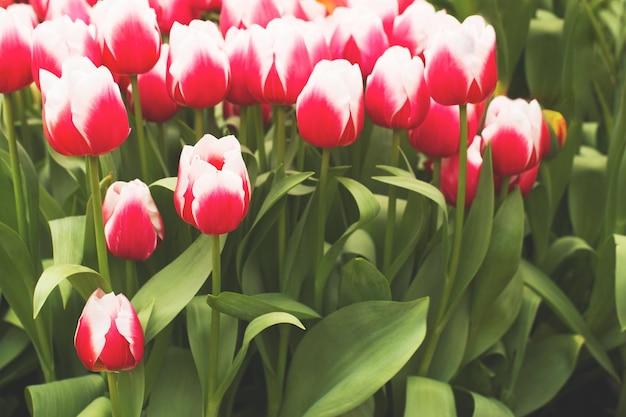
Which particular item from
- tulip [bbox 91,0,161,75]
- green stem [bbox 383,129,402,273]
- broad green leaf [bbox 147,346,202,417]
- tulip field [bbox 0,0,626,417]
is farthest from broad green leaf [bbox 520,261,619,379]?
tulip [bbox 91,0,161,75]

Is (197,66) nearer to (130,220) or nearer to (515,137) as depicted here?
(130,220)

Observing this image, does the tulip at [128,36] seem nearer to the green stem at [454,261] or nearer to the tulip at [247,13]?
the tulip at [247,13]

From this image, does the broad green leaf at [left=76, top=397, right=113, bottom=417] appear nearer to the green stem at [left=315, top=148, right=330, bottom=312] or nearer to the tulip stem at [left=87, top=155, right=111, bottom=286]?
the tulip stem at [left=87, top=155, right=111, bottom=286]

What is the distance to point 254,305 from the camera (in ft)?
2.70

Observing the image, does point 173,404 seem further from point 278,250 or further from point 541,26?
point 541,26

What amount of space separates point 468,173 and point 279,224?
0.72ft

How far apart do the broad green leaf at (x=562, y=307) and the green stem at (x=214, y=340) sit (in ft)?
1.39

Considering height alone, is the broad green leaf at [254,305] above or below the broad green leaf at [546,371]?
above

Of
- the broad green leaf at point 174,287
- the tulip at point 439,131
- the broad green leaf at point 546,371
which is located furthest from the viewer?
the broad green leaf at point 546,371

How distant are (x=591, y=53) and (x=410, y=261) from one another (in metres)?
0.55

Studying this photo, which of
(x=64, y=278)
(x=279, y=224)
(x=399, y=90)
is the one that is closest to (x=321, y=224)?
(x=279, y=224)

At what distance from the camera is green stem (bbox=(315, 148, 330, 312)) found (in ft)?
2.87

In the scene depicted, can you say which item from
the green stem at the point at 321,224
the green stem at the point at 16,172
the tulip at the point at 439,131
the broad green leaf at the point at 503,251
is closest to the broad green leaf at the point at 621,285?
the broad green leaf at the point at 503,251

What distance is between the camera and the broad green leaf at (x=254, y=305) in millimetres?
795
